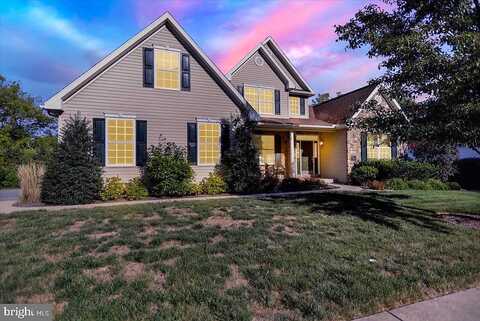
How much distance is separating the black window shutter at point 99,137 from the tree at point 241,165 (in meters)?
4.95

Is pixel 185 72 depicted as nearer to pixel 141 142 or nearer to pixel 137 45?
pixel 137 45

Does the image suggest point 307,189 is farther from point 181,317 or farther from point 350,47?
point 181,317

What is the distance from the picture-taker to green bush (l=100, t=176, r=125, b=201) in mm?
12664

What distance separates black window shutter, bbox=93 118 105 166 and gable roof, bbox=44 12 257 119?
4.59 feet

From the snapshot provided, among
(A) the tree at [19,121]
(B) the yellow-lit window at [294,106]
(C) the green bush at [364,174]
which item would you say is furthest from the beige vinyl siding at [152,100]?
(A) the tree at [19,121]

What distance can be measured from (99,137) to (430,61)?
11.6m

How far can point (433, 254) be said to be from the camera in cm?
555

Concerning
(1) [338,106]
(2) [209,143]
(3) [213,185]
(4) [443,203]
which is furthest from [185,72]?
(1) [338,106]

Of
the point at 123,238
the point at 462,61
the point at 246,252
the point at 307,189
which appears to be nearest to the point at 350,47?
the point at 462,61

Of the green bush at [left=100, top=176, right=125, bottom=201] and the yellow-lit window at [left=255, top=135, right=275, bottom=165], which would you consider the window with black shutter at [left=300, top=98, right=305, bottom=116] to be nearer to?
the yellow-lit window at [left=255, top=135, right=275, bottom=165]

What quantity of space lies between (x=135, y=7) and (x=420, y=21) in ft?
29.8

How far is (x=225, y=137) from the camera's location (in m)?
15.8

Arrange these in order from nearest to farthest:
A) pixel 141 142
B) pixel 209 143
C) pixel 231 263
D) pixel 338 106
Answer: pixel 231 263 < pixel 141 142 < pixel 209 143 < pixel 338 106

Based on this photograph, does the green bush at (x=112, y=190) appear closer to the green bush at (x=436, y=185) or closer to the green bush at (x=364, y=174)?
the green bush at (x=364, y=174)
